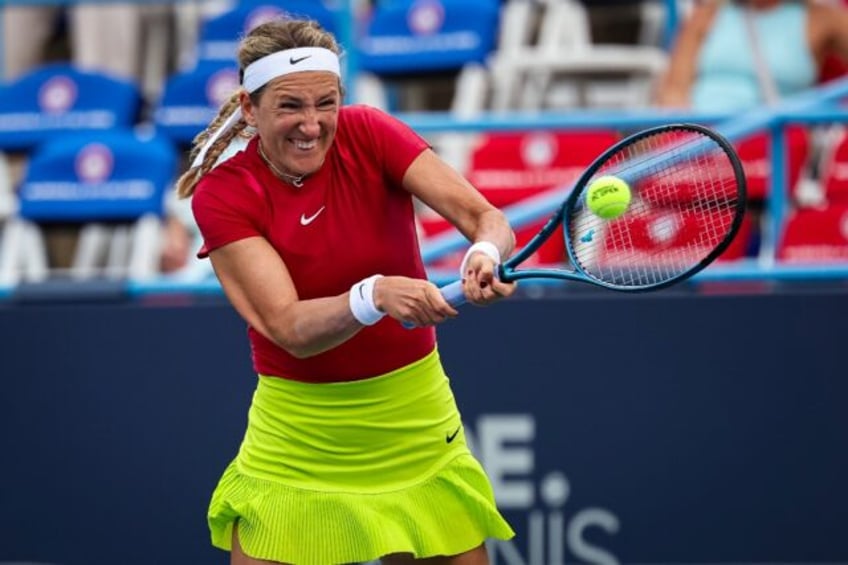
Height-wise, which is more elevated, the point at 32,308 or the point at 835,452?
the point at 32,308

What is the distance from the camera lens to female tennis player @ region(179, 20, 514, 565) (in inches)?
134

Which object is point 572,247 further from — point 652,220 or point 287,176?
point 652,220

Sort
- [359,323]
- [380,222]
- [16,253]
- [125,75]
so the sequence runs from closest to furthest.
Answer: [359,323] < [380,222] < [16,253] < [125,75]

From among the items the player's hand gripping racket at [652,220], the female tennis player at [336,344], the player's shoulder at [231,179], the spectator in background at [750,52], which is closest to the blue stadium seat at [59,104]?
the spectator in background at [750,52]

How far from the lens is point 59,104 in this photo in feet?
22.9

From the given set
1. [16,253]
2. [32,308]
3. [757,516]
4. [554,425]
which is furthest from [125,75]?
[757,516]

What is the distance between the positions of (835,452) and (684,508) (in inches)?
18.3

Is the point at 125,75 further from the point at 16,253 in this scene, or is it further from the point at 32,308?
the point at 32,308

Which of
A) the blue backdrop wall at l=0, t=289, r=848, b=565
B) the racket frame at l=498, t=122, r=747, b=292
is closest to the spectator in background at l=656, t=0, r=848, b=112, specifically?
the blue backdrop wall at l=0, t=289, r=848, b=565

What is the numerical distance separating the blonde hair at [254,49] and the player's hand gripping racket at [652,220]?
0.59 metres

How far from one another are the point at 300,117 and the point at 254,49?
19 cm

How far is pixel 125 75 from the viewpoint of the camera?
7.38 metres

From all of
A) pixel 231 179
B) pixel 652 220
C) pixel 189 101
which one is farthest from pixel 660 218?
pixel 189 101

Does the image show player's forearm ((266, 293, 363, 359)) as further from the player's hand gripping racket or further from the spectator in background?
the spectator in background
